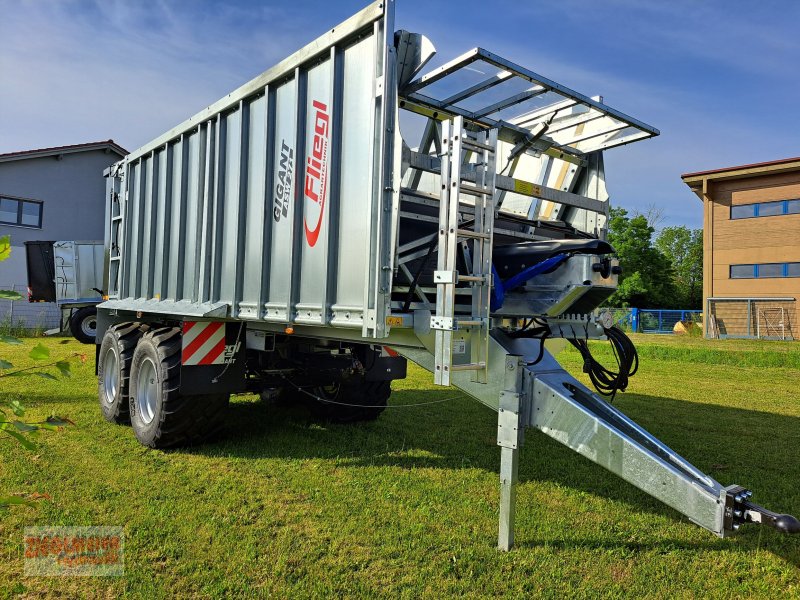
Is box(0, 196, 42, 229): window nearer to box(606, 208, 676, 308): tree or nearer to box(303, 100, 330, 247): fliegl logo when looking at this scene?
box(303, 100, 330, 247): fliegl logo

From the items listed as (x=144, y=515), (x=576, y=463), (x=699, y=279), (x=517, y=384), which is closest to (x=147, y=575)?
(x=144, y=515)

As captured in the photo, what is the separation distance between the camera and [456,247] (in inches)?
141

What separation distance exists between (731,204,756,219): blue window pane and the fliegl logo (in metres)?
28.2

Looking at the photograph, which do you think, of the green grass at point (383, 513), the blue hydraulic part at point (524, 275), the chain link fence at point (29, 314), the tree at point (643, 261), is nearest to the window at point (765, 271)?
the tree at point (643, 261)

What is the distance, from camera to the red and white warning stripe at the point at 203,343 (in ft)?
18.2

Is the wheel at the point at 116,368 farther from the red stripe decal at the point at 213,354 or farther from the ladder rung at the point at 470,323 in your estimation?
the ladder rung at the point at 470,323

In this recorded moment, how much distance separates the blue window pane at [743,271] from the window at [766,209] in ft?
7.42

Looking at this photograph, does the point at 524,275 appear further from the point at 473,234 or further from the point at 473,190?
the point at 473,190

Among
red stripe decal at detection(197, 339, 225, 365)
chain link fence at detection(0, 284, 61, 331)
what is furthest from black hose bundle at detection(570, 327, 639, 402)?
chain link fence at detection(0, 284, 61, 331)

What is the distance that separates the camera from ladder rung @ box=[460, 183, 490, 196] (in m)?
3.60

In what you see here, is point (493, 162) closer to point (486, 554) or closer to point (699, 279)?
point (486, 554)

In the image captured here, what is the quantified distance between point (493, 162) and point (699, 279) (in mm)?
61346

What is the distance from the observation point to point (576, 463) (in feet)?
18.1

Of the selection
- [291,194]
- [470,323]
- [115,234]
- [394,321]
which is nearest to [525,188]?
[470,323]
